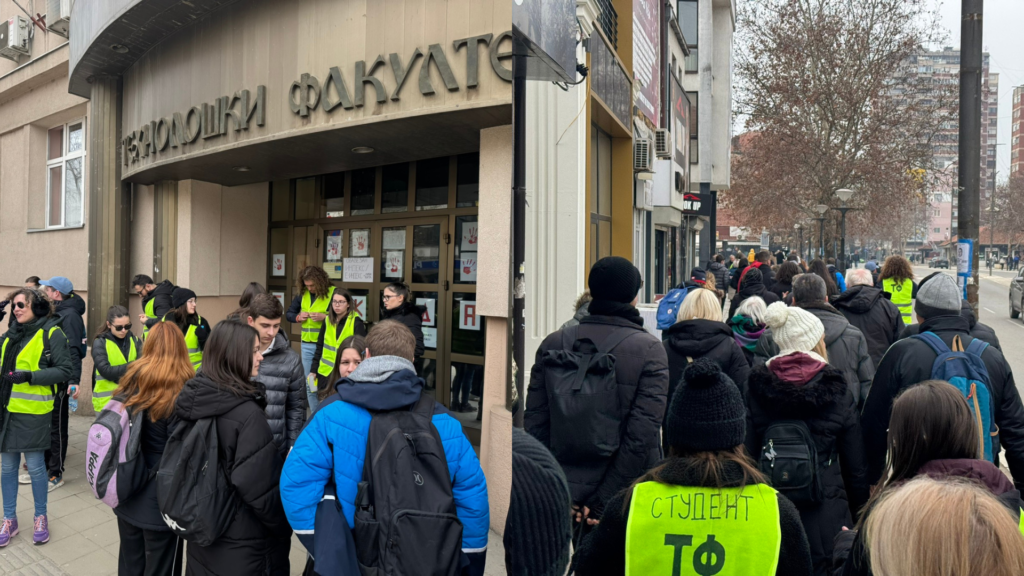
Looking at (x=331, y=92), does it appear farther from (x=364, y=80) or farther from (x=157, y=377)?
(x=157, y=377)

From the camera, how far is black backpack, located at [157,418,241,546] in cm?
296

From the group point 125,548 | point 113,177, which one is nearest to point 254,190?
point 113,177

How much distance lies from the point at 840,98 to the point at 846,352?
23.0 m

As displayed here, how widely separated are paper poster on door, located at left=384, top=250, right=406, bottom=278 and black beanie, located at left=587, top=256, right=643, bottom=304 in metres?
4.86

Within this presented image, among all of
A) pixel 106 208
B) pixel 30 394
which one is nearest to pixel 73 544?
pixel 30 394

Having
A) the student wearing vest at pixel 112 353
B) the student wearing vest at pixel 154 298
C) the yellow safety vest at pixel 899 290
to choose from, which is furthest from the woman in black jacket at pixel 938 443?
the student wearing vest at pixel 154 298

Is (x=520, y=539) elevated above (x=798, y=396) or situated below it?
below

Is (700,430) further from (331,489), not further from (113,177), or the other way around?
(113,177)

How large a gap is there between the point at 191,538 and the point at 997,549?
3092mm

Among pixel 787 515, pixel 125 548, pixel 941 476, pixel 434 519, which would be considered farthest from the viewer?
pixel 125 548

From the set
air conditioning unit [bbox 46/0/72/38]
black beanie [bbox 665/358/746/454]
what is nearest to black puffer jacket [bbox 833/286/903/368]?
black beanie [bbox 665/358/746/454]

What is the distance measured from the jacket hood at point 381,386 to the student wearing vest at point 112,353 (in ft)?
12.9

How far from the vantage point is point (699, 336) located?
163 inches

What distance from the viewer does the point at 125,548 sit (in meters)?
3.62
